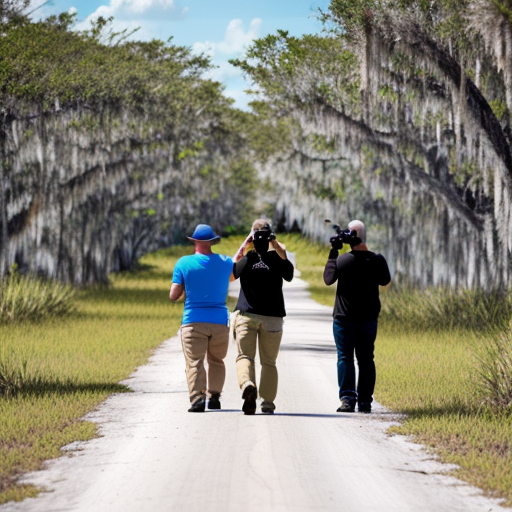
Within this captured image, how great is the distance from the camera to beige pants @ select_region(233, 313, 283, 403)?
1073cm

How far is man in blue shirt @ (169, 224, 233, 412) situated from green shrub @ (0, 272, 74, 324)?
14512mm

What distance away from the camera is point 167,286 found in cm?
4525

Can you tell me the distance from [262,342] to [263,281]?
57 centimetres

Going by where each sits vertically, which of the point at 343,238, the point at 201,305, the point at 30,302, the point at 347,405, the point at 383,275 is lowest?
the point at 347,405

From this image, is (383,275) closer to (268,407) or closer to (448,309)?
(268,407)

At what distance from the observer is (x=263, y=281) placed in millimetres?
10719

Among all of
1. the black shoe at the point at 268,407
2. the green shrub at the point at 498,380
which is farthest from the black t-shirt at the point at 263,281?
the green shrub at the point at 498,380

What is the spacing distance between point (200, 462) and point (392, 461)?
144 centimetres

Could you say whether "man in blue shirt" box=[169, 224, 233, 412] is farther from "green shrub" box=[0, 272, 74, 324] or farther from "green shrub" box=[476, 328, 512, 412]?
"green shrub" box=[0, 272, 74, 324]

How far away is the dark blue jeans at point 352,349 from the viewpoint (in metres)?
11.0

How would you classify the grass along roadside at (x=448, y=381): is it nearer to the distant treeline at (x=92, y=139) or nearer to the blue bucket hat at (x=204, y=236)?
the blue bucket hat at (x=204, y=236)

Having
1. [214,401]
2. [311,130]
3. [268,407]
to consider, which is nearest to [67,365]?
[214,401]

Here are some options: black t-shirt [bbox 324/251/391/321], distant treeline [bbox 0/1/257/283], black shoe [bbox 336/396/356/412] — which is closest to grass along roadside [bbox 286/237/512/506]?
black shoe [bbox 336/396/356/412]

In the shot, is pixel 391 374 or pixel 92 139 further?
pixel 92 139
